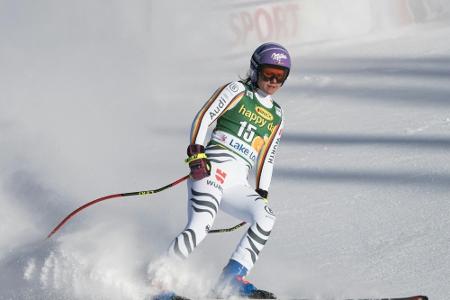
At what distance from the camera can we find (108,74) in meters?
15.0

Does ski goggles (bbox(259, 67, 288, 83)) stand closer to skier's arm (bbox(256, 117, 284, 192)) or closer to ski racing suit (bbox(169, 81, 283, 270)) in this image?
ski racing suit (bbox(169, 81, 283, 270))

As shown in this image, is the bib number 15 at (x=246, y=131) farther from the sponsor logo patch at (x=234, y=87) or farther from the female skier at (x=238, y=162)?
the sponsor logo patch at (x=234, y=87)

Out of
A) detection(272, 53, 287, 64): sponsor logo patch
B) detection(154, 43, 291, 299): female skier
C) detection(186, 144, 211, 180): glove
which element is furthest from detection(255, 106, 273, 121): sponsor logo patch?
detection(186, 144, 211, 180): glove

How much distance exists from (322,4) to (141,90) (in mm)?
4314

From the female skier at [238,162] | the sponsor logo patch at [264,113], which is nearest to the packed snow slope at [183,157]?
the female skier at [238,162]

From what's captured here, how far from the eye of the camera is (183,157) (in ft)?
36.3

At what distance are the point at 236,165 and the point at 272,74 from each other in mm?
692

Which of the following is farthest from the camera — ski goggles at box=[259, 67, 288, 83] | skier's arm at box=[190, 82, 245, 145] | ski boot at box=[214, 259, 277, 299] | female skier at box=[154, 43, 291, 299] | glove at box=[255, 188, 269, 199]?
glove at box=[255, 188, 269, 199]

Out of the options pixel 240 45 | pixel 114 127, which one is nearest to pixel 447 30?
pixel 240 45

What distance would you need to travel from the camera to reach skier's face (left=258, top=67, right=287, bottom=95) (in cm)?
623

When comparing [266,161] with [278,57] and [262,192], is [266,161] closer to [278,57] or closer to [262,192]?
[262,192]

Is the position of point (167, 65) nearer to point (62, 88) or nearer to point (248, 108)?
point (62, 88)

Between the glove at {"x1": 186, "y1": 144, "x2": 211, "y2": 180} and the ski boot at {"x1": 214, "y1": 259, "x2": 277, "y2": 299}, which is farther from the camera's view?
the glove at {"x1": 186, "y1": 144, "x2": 211, "y2": 180}

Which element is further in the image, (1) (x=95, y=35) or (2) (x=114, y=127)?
(1) (x=95, y=35)
